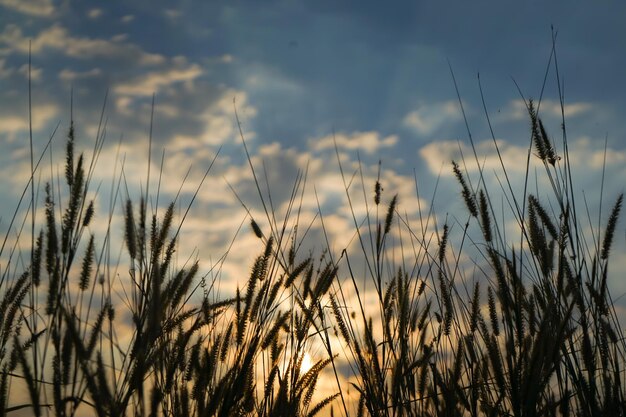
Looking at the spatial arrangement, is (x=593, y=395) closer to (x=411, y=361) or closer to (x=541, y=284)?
(x=541, y=284)

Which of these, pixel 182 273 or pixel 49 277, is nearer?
pixel 49 277

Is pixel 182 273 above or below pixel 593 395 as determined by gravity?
above

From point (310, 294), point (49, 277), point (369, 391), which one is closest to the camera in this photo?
point (49, 277)

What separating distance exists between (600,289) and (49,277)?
2.21 metres

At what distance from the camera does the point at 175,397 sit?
2.79 m

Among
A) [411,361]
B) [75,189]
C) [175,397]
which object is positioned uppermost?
[75,189]

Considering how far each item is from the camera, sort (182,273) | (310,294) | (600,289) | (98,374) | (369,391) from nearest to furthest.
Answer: (98,374)
(182,273)
(600,289)
(369,391)
(310,294)

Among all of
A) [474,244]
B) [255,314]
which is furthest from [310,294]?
[474,244]

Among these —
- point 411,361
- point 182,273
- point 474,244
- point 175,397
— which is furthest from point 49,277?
point 474,244

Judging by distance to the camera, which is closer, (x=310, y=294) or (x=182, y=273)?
(x=182, y=273)

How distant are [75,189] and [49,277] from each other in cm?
30

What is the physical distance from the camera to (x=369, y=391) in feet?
10.8

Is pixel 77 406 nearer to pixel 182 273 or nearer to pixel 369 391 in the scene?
pixel 182 273

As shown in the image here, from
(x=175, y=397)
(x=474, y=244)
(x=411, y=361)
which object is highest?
(x=474, y=244)
